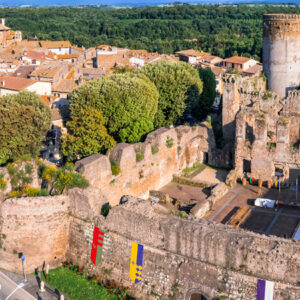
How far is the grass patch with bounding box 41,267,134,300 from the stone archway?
2.40 metres

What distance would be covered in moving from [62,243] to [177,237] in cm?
550

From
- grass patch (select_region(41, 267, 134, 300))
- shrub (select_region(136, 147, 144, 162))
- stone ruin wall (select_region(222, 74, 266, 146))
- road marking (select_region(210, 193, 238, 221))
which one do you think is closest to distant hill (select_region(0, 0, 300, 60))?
stone ruin wall (select_region(222, 74, 266, 146))

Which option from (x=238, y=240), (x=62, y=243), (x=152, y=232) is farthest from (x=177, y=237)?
(x=62, y=243)

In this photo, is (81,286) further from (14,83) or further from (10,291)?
(14,83)

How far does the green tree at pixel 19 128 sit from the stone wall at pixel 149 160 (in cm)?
642

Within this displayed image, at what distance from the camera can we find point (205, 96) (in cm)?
4481

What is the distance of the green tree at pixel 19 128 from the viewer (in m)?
28.5

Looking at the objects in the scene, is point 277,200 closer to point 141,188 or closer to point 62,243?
point 141,188

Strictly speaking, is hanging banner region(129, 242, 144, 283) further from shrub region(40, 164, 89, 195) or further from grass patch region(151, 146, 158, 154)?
grass patch region(151, 146, 158, 154)

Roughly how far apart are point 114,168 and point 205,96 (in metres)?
22.0

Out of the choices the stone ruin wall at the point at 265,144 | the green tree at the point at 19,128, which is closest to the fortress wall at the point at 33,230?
the green tree at the point at 19,128

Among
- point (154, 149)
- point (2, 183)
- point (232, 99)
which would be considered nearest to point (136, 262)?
point (2, 183)

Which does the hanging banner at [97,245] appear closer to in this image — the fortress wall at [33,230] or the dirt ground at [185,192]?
the fortress wall at [33,230]

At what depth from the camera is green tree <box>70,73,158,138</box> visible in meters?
32.2
